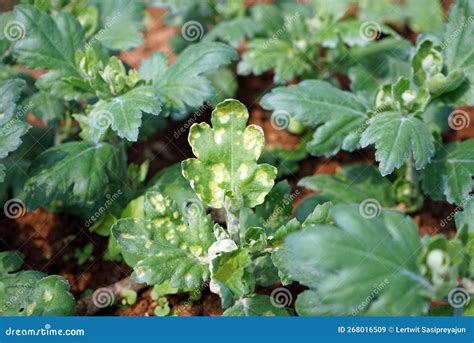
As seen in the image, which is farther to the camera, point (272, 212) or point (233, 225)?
point (272, 212)

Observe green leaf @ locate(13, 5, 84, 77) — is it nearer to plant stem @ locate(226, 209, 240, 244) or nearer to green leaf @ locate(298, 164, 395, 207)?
plant stem @ locate(226, 209, 240, 244)

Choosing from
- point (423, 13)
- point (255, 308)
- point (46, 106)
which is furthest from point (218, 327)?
point (423, 13)

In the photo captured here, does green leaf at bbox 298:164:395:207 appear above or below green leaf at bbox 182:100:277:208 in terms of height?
below

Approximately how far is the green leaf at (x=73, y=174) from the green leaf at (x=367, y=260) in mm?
1351

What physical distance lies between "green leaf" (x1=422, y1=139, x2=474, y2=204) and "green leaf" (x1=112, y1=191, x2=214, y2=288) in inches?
54.1

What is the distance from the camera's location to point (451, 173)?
3693mm

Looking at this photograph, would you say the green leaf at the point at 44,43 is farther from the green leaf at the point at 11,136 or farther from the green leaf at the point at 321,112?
the green leaf at the point at 321,112

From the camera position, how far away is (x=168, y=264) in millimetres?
3193

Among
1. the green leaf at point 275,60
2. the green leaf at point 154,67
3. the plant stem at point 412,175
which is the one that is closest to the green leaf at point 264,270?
the plant stem at point 412,175

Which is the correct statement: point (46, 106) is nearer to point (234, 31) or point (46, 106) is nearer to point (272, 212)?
point (234, 31)

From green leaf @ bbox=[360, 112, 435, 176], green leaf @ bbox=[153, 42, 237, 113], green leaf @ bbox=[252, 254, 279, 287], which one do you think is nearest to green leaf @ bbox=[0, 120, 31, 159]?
green leaf @ bbox=[153, 42, 237, 113]

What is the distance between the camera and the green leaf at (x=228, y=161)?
10.7 feet

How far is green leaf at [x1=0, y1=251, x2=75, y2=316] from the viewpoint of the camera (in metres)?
3.28

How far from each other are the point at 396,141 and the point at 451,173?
1.75 feet
